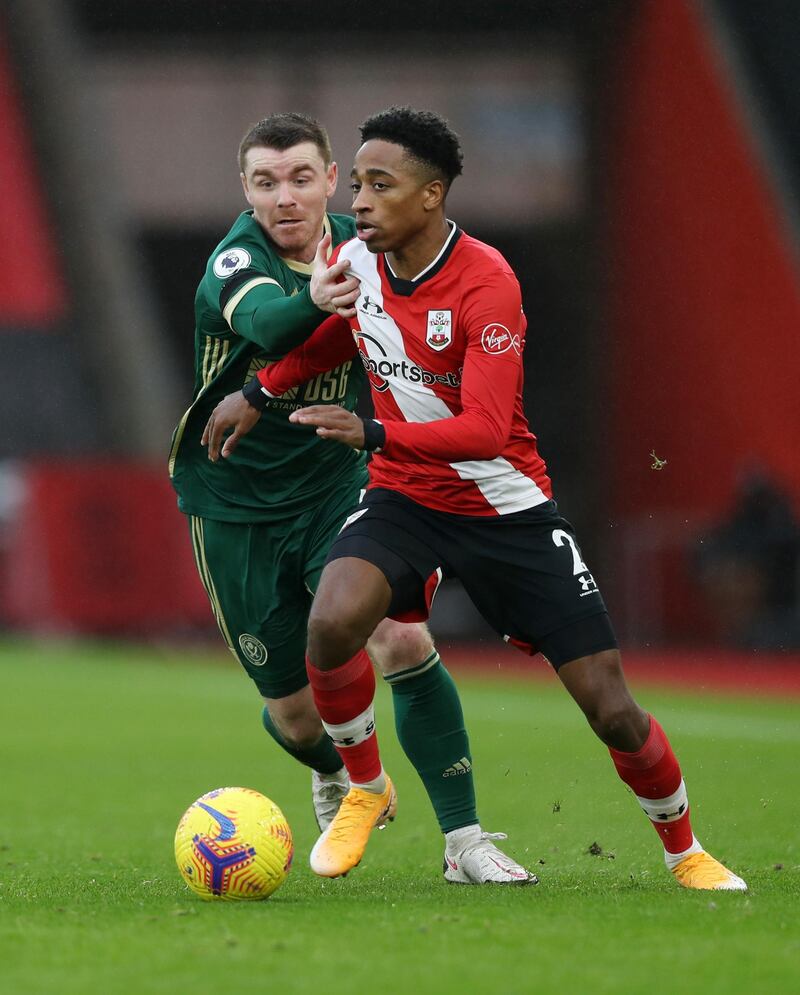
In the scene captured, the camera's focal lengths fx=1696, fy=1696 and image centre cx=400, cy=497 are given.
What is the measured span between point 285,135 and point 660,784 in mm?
2585

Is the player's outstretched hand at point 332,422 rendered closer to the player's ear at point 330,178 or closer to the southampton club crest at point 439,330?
the southampton club crest at point 439,330

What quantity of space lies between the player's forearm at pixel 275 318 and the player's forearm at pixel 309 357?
0.19 ft

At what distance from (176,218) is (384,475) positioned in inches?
764

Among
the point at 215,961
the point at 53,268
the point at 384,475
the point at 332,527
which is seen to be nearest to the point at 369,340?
the point at 384,475

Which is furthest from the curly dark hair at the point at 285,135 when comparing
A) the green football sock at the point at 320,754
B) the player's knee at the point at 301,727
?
the green football sock at the point at 320,754

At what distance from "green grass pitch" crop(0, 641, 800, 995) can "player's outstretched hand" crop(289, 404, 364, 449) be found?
51.8 inches

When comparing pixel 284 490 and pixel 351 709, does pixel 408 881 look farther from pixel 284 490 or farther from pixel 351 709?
pixel 284 490

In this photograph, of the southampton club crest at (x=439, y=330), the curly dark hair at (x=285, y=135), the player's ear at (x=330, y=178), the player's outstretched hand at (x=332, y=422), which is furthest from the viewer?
the player's ear at (x=330, y=178)

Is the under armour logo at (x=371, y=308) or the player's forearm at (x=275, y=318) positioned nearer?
the under armour logo at (x=371, y=308)

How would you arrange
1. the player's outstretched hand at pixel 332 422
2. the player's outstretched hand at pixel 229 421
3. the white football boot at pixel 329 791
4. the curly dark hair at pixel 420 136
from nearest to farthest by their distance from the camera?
the player's outstretched hand at pixel 332 422 < the curly dark hair at pixel 420 136 < the player's outstretched hand at pixel 229 421 < the white football boot at pixel 329 791

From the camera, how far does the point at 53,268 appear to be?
23.7m

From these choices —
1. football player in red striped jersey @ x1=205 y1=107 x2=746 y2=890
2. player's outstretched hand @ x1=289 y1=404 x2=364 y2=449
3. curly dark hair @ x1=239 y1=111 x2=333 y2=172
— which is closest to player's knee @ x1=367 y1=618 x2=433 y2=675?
football player in red striped jersey @ x1=205 y1=107 x2=746 y2=890

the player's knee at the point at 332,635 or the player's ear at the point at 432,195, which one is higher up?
the player's ear at the point at 432,195

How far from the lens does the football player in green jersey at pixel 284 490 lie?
556cm
